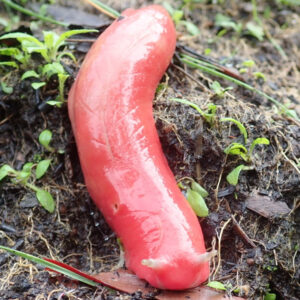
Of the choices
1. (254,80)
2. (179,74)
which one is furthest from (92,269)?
(254,80)

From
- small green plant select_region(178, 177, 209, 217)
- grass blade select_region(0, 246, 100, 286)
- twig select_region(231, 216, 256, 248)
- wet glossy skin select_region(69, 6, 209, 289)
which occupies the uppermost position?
wet glossy skin select_region(69, 6, 209, 289)

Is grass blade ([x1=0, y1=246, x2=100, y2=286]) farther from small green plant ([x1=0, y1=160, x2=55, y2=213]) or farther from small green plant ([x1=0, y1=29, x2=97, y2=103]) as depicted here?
small green plant ([x1=0, y1=29, x2=97, y2=103])

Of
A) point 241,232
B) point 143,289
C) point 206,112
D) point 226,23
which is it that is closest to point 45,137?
point 206,112

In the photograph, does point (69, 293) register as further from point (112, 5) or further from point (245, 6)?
point (245, 6)

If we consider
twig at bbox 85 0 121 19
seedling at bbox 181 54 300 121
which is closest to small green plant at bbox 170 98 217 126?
seedling at bbox 181 54 300 121

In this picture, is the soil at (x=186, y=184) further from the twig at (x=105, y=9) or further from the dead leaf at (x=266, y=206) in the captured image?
the twig at (x=105, y=9)

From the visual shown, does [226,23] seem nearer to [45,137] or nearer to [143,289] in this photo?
[45,137]

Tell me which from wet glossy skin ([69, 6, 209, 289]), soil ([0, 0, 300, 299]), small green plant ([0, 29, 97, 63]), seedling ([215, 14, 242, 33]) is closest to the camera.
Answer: wet glossy skin ([69, 6, 209, 289])
